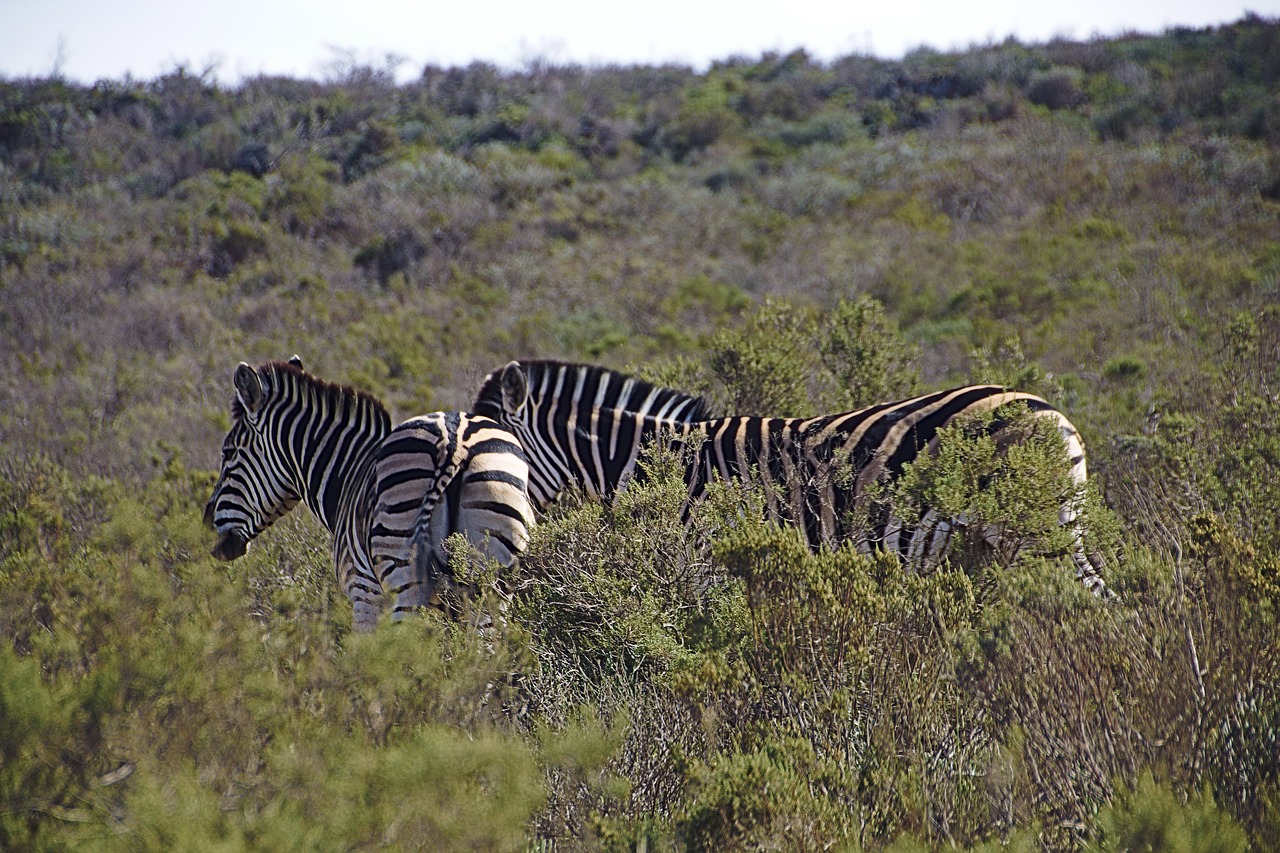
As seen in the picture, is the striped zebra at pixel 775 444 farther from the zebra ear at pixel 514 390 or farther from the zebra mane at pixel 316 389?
the zebra mane at pixel 316 389

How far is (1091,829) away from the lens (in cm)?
262

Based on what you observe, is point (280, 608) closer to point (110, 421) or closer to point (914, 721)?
point (914, 721)

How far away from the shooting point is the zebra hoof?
5.69m

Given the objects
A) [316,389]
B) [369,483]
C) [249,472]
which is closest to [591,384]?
[369,483]

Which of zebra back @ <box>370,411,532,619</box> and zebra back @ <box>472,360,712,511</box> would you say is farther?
zebra back @ <box>472,360,712,511</box>

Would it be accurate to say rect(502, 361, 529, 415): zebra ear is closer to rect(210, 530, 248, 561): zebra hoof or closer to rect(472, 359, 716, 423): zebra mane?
rect(472, 359, 716, 423): zebra mane

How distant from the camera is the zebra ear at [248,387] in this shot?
5590 mm

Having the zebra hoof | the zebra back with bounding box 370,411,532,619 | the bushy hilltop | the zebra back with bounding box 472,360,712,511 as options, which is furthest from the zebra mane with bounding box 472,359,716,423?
the zebra hoof

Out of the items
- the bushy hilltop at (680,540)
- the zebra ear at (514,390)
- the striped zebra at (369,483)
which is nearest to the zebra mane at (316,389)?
the striped zebra at (369,483)

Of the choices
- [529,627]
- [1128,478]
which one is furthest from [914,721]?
[1128,478]

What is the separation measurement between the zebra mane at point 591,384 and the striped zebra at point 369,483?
0.51 metres

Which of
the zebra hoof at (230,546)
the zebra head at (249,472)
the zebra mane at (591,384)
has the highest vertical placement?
the zebra mane at (591,384)

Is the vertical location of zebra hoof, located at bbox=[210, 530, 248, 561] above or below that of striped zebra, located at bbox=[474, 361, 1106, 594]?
below

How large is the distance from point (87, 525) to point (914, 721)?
22.7 ft
